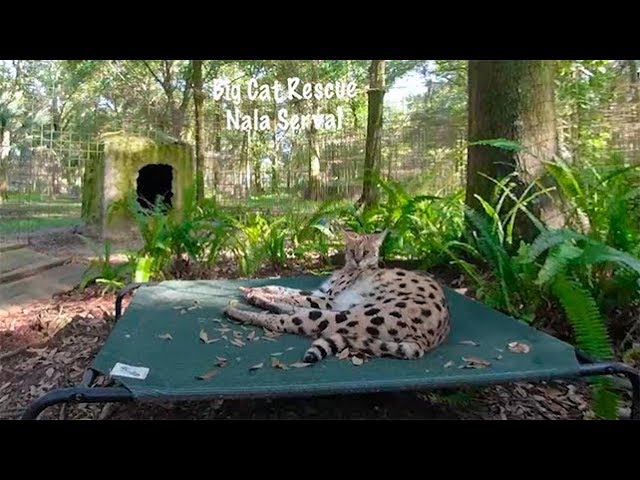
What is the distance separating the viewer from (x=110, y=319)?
3.38 metres

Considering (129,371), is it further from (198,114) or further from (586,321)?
(198,114)

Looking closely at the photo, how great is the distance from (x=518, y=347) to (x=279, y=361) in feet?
2.99

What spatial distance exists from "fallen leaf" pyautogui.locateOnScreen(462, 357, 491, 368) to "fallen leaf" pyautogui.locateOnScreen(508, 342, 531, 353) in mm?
191

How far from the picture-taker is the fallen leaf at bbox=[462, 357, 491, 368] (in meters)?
1.78

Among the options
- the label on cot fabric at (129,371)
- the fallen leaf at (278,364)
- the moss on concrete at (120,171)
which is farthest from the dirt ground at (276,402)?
the moss on concrete at (120,171)

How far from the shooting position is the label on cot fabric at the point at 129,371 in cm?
166

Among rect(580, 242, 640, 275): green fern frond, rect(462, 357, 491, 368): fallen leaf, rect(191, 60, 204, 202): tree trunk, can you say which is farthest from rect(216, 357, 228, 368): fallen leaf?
rect(191, 60, 204, 202): tree trunk

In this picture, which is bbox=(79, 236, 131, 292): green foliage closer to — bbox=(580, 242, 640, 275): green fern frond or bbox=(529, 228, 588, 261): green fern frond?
bbox=(529, 228, 588, 261): green fern frond

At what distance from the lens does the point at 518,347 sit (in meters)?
2.00

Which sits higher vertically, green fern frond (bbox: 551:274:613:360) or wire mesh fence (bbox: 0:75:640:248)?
wire mesh fence (bbox: 0:75:640:248)

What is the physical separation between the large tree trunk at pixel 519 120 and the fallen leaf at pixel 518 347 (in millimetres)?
1403
